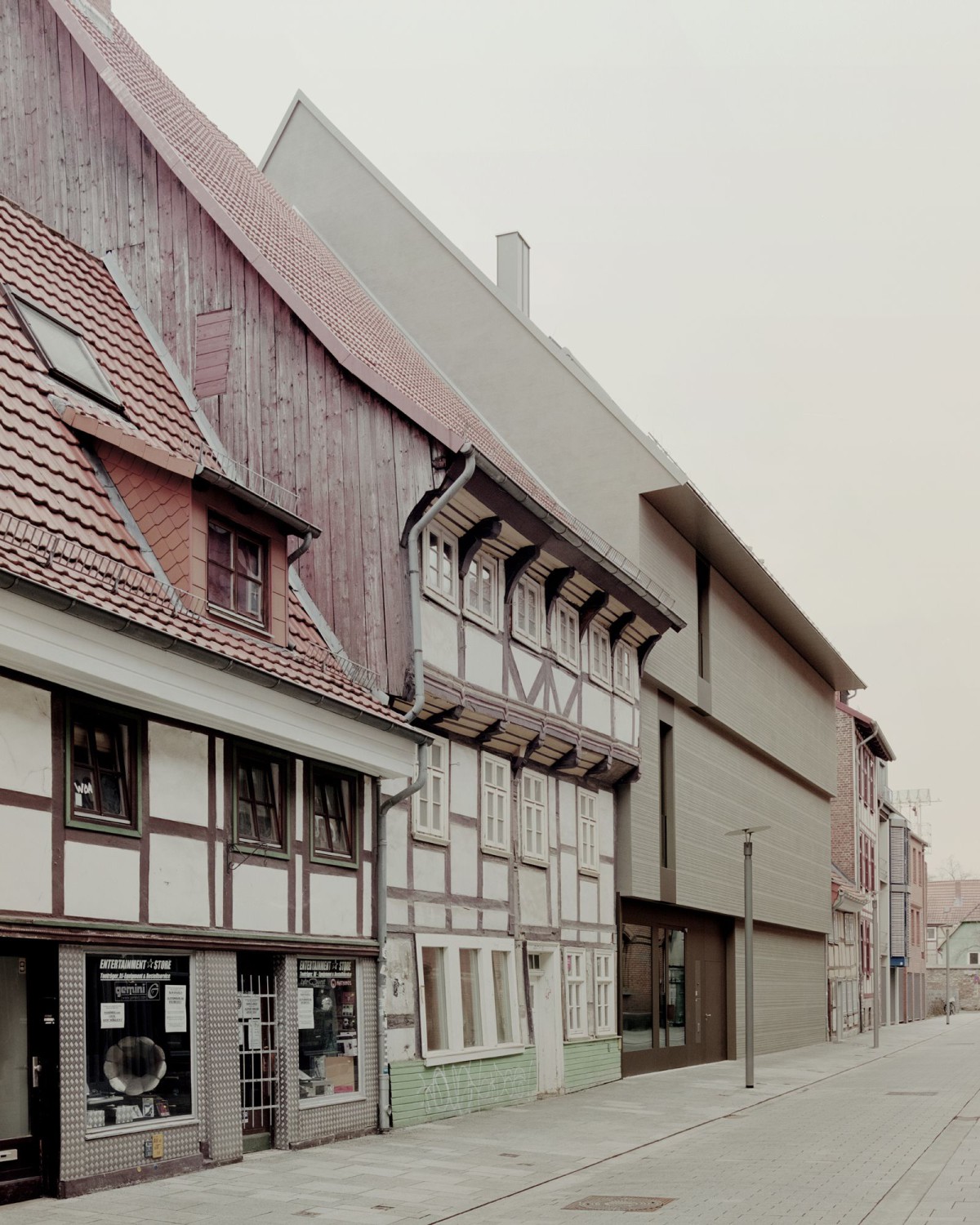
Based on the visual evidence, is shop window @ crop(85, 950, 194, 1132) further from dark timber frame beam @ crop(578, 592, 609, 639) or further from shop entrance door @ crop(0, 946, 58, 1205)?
dark timber frame beam @ crop(578, 592, 609, 639)

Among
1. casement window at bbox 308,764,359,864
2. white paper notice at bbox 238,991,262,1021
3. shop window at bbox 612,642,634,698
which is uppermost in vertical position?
shop window at bbox 612,642,634,698

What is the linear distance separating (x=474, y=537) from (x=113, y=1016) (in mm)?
8982

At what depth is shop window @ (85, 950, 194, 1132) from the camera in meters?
13.1

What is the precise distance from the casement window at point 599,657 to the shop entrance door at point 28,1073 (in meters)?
13.9

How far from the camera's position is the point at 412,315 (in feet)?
97.3

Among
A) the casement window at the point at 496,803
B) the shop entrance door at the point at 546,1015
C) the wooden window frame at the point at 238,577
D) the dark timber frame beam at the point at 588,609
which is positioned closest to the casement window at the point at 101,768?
the wooden window frame at the point at 238,577

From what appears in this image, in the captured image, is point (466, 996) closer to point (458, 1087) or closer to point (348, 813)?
point (458, 1087)

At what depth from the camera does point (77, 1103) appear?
12.6 metres

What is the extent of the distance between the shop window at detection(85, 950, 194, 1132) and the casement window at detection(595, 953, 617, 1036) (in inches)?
516

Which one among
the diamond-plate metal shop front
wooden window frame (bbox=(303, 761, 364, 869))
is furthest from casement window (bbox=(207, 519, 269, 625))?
the diamond-plate metal shop front

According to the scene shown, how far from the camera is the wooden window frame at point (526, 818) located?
916 inches

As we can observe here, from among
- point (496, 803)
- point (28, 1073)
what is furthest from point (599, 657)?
point (28, 1073)

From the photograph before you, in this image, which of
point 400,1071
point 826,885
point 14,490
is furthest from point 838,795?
point 14,490

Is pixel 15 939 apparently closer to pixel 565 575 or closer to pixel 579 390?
pixel 565 575
